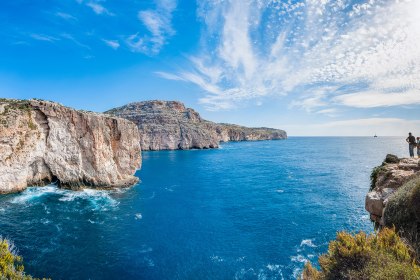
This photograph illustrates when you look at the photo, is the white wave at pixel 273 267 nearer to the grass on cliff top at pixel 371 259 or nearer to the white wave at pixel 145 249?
the grass on cliff top at pixel 371 259

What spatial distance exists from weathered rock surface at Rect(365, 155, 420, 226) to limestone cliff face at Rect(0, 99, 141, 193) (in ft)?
159

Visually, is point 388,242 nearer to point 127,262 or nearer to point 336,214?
point 127,262

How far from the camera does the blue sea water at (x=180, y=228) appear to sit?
23.0 m

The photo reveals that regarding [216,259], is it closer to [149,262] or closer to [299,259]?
[149,262]

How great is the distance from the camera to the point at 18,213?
1330 inches

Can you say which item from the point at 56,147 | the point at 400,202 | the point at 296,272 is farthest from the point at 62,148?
the point at 400,202

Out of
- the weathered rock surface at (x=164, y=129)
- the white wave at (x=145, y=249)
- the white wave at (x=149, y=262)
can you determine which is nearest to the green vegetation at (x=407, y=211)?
the white wave at (x=149, y=262)

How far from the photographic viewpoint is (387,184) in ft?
52.5

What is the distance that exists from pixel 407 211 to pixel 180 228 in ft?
84.9

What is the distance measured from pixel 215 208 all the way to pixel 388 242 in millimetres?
31875

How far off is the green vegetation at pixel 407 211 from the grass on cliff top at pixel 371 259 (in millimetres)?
1322

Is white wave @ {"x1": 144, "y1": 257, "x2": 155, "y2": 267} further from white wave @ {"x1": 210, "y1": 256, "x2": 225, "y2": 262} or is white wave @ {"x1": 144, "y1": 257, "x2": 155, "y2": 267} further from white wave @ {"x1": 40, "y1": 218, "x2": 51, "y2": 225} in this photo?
white wave @ {"x1": 40, "y1": 218, "x2": 51, "y2": 225}

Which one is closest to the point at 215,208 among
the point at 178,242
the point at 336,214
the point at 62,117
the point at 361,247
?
the point at 178,242

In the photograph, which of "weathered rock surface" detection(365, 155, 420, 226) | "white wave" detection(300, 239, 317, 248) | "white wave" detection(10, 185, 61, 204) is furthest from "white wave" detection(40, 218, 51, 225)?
"weathered rock surface" detection(365, 155, 420, 226)
